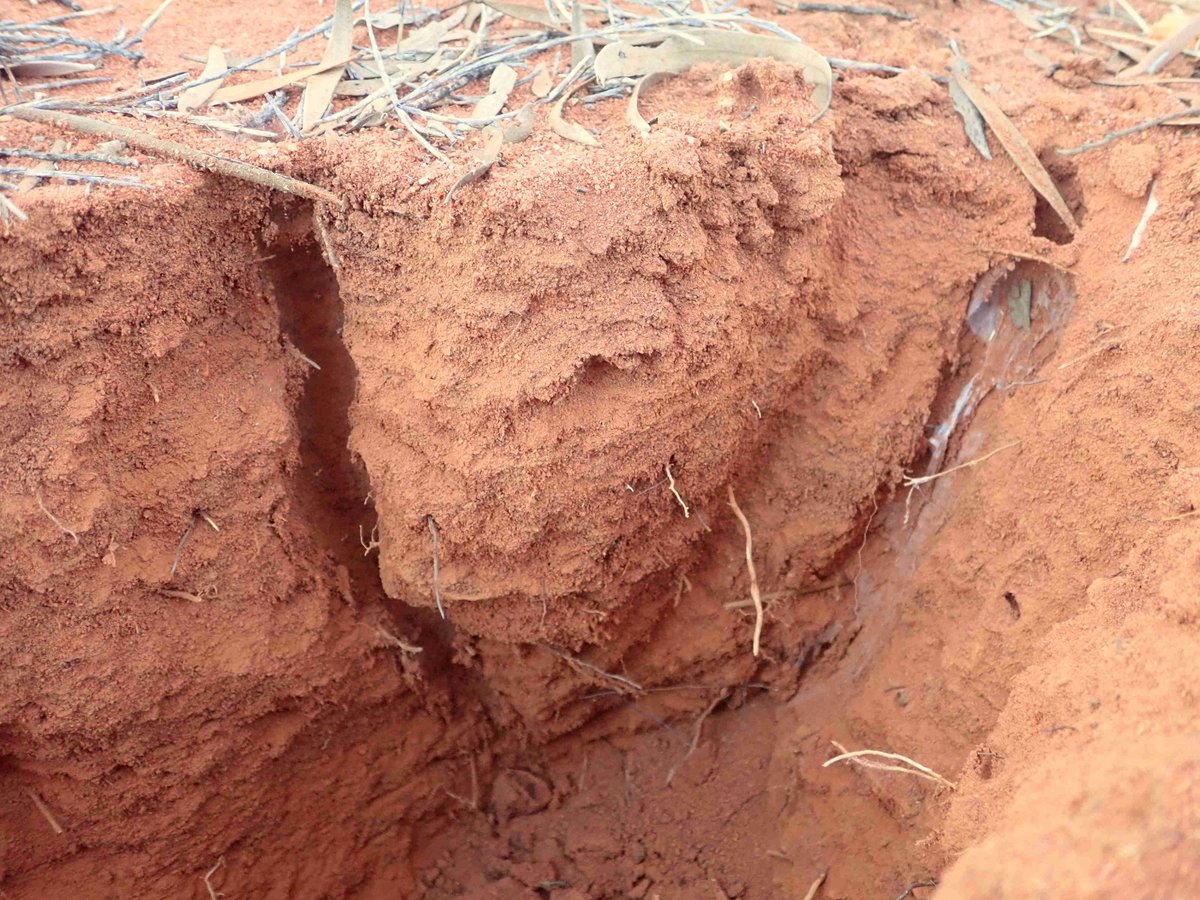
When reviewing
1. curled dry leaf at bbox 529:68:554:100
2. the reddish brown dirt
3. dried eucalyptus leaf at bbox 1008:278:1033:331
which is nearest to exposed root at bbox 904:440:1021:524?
the reddish brown dirt

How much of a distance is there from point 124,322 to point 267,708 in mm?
1104

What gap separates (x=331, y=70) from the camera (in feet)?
8.07

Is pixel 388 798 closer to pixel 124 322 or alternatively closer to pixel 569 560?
pixel 569 560

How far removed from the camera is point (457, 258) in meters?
2.17

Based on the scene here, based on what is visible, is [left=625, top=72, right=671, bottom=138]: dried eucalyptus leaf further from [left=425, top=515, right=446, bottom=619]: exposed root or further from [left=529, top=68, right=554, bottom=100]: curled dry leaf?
[left=425, top=515, right=446, bottom=619]: exposed root

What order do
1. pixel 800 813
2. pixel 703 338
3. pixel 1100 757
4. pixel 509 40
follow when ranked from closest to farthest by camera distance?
pixel 1100 757, pixel 703 338, pixel 509 40, pixel 800 813

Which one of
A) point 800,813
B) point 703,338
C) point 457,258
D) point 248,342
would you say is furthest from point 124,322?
point 800,813

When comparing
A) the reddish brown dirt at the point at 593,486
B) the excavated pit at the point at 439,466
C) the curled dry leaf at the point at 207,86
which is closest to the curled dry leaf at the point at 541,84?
the reddish brown dirt at the point at 593,486

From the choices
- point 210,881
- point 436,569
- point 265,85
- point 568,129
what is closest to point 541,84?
point 568,129

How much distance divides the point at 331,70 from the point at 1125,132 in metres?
1.96

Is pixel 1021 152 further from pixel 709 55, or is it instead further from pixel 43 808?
pixel 43 808

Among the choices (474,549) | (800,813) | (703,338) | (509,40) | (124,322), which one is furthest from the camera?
(800,813)

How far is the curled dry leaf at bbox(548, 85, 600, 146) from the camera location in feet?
7.43

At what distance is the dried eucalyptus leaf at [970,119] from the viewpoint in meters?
2.60
